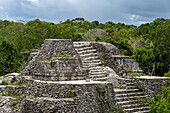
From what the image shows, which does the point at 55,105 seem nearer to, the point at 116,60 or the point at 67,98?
the point at 67,98

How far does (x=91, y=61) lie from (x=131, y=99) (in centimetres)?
439

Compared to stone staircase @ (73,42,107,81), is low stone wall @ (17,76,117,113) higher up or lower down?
lower down

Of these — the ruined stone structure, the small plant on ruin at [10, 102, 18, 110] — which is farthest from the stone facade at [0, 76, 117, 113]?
the small plant on ruin at [10, 102, 18, 110]

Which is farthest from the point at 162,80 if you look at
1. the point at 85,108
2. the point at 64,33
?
the point at 64,33

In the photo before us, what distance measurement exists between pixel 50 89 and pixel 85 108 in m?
1.84

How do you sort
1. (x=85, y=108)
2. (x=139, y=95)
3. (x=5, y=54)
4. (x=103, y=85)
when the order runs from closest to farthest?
(x=85, y=108)
(x=103, y=85)
(x=139, y=95)
(x=5, y=54)

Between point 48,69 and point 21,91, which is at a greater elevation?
point 48,69

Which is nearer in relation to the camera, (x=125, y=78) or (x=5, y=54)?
(x=125, y=78)

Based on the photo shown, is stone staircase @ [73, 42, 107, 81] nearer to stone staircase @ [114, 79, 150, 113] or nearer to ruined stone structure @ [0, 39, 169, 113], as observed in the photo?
ruined stone structure @ [0, 39, 169, 113]

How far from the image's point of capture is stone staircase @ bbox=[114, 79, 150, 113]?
14970 mm

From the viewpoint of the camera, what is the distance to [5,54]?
3002cm

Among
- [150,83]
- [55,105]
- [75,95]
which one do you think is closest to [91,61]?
[150,83]

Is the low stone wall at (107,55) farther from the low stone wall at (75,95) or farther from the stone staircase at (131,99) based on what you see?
the low stone wall at (75,95)

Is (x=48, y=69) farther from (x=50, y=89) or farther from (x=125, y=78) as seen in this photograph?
(x=125, y=78)
